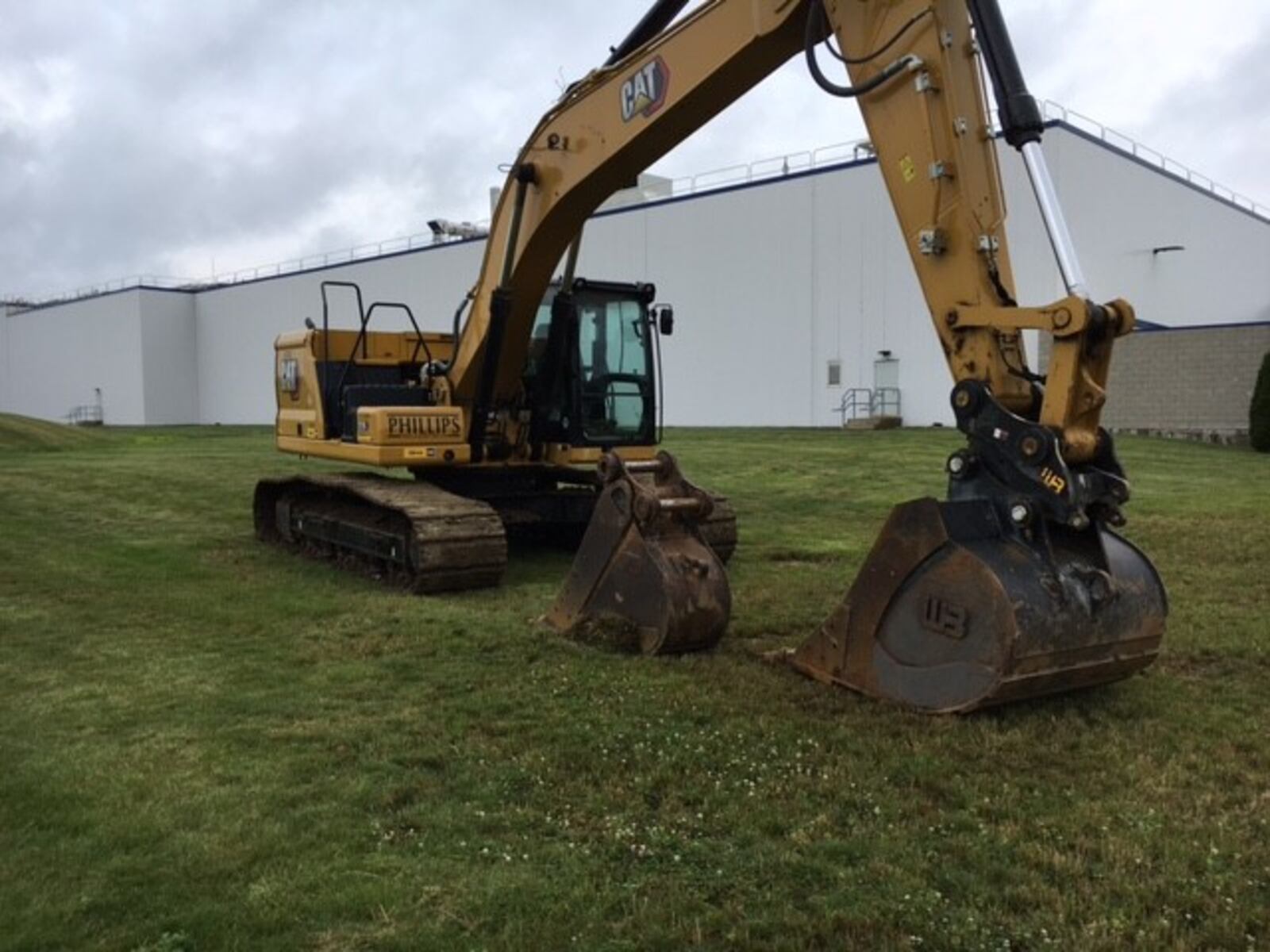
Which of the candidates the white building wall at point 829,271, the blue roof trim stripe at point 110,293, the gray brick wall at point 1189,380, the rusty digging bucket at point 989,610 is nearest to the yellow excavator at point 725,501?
the rusty digging bucket at point 989,610

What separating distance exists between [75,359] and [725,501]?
183 feet

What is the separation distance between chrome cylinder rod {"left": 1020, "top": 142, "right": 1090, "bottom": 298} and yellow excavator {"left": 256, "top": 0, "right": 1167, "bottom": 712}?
0.01m

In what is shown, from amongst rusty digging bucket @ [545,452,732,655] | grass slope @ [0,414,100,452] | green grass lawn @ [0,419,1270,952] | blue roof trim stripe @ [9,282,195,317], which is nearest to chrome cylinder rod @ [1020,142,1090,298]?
green grass lawn @ [0,419,1270,952]

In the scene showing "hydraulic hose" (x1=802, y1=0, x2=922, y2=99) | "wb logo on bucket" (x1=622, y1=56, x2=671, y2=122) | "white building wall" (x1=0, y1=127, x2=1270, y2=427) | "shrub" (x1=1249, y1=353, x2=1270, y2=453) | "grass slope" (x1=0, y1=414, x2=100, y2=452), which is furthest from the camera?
"white building wall" (x1=0, y1=127, x2=1270, y2=427)

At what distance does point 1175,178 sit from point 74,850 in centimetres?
3763

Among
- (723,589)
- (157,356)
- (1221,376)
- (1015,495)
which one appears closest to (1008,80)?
(1015,495)

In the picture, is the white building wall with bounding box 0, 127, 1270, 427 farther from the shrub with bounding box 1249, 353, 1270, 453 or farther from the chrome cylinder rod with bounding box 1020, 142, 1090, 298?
the chrome cylinder rod with bounding box 1020, 142, 1090, 298

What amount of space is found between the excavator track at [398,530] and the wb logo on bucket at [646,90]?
3.15 m

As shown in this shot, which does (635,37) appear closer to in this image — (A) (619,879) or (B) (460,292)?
(A) (619,879)

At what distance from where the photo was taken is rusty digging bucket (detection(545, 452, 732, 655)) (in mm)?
6195

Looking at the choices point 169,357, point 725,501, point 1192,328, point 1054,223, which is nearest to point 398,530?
point 725,501

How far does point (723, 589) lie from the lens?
6359 mm

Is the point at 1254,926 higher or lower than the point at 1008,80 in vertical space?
lower

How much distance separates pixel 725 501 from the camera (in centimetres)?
973
